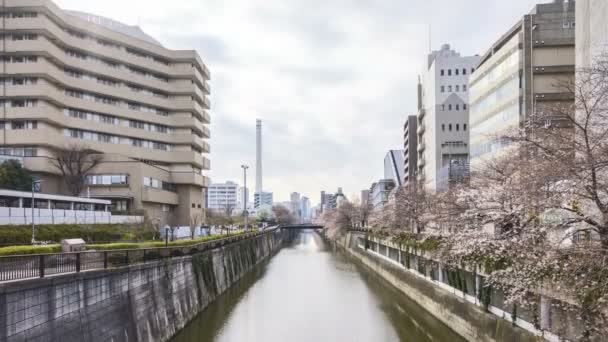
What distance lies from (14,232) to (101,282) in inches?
590

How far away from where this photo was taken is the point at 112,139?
57.4 metres

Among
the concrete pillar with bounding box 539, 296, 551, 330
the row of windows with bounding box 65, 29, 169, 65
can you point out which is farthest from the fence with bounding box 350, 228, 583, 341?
the row of windows with bounding box 65, 29, 169, 65

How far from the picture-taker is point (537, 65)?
38.2m

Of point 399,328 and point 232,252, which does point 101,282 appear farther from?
point 232,252

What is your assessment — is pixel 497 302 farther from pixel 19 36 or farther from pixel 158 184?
pixel 19 36

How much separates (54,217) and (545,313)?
33705 mm

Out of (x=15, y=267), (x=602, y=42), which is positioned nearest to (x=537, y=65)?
(x=602, y=42)

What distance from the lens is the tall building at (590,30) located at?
21984 millimetres

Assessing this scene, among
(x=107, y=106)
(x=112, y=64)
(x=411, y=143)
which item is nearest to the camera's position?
(x=107, y=106)

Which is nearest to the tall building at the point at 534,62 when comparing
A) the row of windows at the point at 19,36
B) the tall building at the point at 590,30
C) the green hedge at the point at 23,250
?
the tall building at the point at 590,30

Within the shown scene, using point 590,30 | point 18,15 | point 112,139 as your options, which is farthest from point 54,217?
point 590,30

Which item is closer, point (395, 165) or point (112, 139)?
point (112, 139)

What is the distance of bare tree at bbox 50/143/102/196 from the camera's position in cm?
5069

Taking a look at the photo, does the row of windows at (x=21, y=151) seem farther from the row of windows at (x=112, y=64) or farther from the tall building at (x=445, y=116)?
the tall building at (x=445, y=116)
